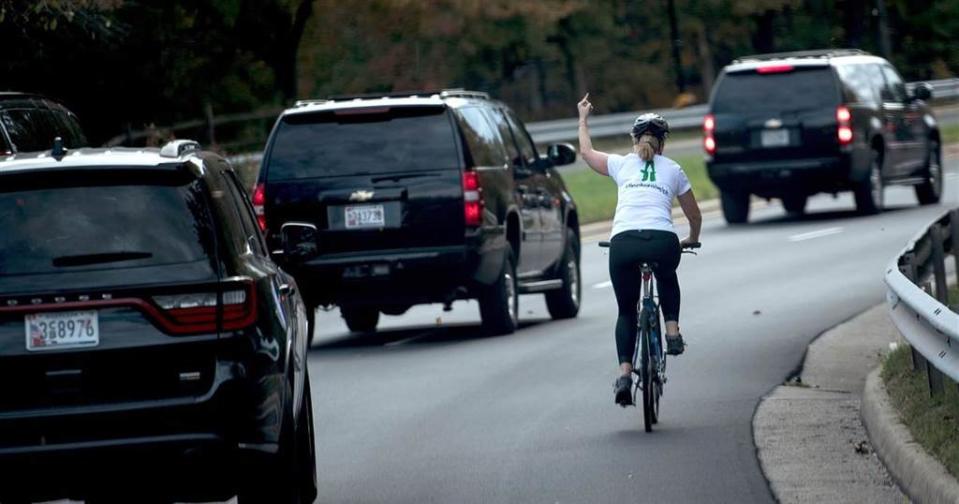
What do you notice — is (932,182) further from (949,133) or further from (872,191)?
(949,133)

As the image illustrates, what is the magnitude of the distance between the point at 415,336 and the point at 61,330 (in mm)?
10814

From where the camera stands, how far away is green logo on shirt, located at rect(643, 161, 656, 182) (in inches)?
474

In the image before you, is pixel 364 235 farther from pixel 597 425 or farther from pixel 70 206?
pixel 70 206

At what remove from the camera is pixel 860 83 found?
29031mm

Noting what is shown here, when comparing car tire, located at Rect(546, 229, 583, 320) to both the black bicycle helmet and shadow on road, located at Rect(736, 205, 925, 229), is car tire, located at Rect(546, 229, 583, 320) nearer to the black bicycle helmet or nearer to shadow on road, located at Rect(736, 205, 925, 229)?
the black bicycle helmet

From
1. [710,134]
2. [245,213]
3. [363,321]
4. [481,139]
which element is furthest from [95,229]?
[710,134]

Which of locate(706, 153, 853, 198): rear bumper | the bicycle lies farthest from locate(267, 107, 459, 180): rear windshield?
locate(706, 153, 853, 198): rear bumper

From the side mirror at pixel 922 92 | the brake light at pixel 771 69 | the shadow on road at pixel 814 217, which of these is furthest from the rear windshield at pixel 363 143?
the side mirror at pixel 922 92

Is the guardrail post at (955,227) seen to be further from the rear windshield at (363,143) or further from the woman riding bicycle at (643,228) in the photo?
the rear windshield at (363,143)

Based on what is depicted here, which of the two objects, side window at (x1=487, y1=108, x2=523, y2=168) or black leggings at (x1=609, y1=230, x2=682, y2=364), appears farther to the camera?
side window at (x1=487, y1=108, x2=523, y2=168)

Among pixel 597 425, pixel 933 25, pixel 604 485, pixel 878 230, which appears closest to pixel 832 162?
pixel 878 230

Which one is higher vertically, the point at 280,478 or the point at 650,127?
the point at 650,127

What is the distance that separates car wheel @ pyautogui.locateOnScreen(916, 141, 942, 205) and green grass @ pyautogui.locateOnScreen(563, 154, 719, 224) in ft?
12.5

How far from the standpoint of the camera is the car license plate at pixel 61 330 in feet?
25.8
